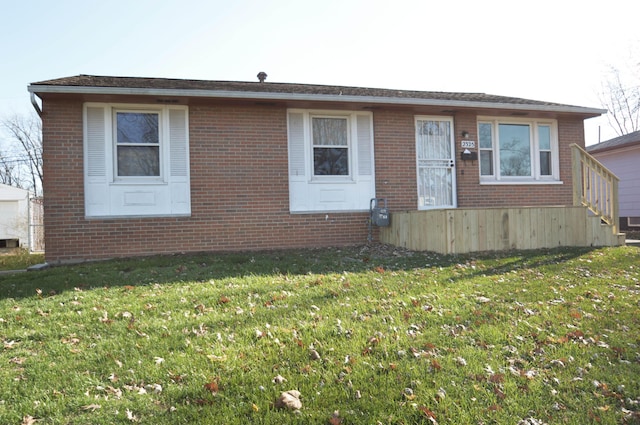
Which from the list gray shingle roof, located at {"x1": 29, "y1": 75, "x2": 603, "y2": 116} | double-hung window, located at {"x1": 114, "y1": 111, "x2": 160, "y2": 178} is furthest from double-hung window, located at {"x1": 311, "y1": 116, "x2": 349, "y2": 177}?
double-hung window, located at {"x1": 114, "y1": 111, "x2": 160, "y2": 178}

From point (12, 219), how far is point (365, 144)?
15558mm

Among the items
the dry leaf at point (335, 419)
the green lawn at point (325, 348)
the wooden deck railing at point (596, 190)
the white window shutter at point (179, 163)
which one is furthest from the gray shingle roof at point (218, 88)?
the dry leaf at point (335, 419)

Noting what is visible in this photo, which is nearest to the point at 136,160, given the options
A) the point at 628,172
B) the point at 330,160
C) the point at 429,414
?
the point at 330,160

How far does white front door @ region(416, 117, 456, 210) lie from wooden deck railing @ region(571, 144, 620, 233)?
2.56m

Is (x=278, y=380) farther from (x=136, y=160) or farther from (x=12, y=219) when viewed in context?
(x=12, y=219)

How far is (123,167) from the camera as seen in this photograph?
884 cm

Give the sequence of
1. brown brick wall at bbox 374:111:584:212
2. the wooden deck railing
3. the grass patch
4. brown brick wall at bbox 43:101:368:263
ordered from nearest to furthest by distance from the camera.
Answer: brown brick wall at bbox 43:101:368:263
the wooden deck railing
the grass patch
brown brick wall at bbox 374:111:584:212

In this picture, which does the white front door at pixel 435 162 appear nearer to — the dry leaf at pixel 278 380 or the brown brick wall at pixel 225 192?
the brown brick wall at pixel 225 192

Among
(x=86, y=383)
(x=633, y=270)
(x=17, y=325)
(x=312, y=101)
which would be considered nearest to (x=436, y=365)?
(x=86, y=383)

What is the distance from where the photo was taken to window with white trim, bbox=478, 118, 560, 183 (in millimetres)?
10945

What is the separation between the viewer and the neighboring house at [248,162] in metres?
Answer: 8.46

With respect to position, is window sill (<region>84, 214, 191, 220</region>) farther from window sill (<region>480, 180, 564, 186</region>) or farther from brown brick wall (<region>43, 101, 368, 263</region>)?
window sill (<region>480, 180, 564, 186</region>)

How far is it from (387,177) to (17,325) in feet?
25.0

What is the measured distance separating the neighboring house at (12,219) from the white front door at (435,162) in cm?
1557
